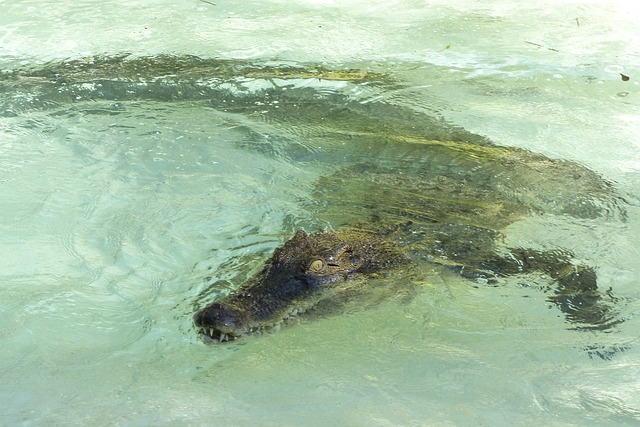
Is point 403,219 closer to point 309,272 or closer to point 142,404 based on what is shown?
point 309,272

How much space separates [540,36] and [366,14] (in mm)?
2074

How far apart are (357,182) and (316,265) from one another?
1634 millimetres

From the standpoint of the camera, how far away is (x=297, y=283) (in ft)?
15.3

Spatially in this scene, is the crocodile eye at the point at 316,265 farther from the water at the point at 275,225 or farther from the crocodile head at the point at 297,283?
the water at the point at 275,225

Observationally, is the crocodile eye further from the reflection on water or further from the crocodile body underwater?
the reflection on water

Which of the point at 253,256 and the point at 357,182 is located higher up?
the point at 357,182

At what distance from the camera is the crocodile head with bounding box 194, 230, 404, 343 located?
4238 millimetres

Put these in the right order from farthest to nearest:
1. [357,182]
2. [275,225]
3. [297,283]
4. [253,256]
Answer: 1. [357,182]
2. [275,225]
3. [253,256]
4. [297,283]

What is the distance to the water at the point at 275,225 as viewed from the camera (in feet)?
12.6

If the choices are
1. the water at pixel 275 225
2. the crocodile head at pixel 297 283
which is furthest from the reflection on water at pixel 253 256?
the crocodile head at pixel 297 283

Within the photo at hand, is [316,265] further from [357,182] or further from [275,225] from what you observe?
[357,182]

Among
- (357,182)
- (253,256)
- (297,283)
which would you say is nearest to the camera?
(297,283)

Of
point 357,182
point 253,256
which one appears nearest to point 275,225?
point 253,256

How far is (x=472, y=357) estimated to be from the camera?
4.19 meters
